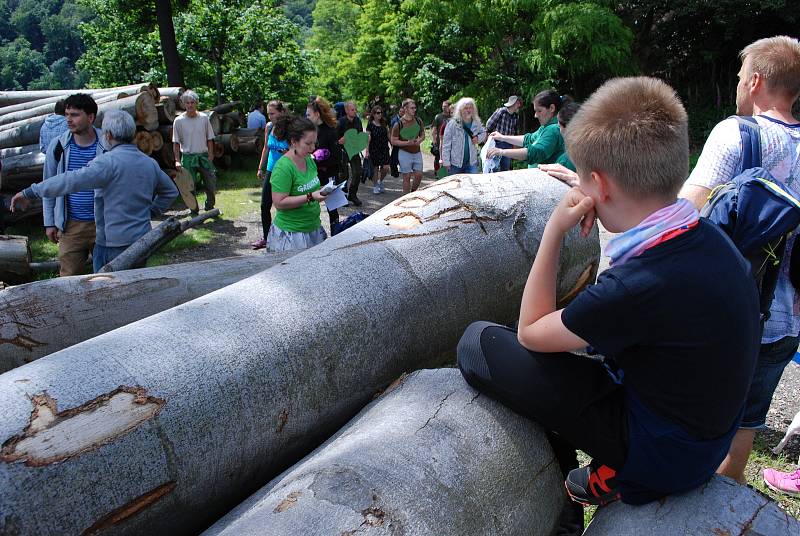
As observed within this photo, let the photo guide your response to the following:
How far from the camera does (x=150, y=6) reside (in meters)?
22.4

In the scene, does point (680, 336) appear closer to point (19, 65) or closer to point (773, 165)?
point (773, 165)

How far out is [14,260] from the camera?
5.72 m

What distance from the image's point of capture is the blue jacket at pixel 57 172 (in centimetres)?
480

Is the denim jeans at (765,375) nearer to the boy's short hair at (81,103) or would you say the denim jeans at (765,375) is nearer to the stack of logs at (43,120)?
the boy's short hair at (81,103)

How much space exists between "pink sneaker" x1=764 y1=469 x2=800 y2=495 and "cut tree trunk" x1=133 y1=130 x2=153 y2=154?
31.0 ft

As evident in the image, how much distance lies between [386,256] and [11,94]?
35.5 feet

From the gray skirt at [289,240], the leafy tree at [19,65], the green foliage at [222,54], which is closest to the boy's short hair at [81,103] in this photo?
the gray skirt at [289,240]

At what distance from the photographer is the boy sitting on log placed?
163 centimetres

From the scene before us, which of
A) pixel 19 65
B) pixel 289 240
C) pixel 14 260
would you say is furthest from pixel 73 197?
pixel 19 65

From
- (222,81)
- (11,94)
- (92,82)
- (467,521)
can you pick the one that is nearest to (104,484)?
(467,521)

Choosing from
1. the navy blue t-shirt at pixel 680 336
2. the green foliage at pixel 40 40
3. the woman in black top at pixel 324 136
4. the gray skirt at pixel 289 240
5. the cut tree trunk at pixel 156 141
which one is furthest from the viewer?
the green foliage at pixel 40 40

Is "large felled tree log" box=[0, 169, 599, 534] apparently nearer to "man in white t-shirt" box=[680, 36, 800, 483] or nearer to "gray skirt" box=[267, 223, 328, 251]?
"man in white t-shirt" box=[680, 36, 800, 483]

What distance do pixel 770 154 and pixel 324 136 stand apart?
19.5ft

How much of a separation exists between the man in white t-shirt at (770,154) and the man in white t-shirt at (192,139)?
25.8 feet
